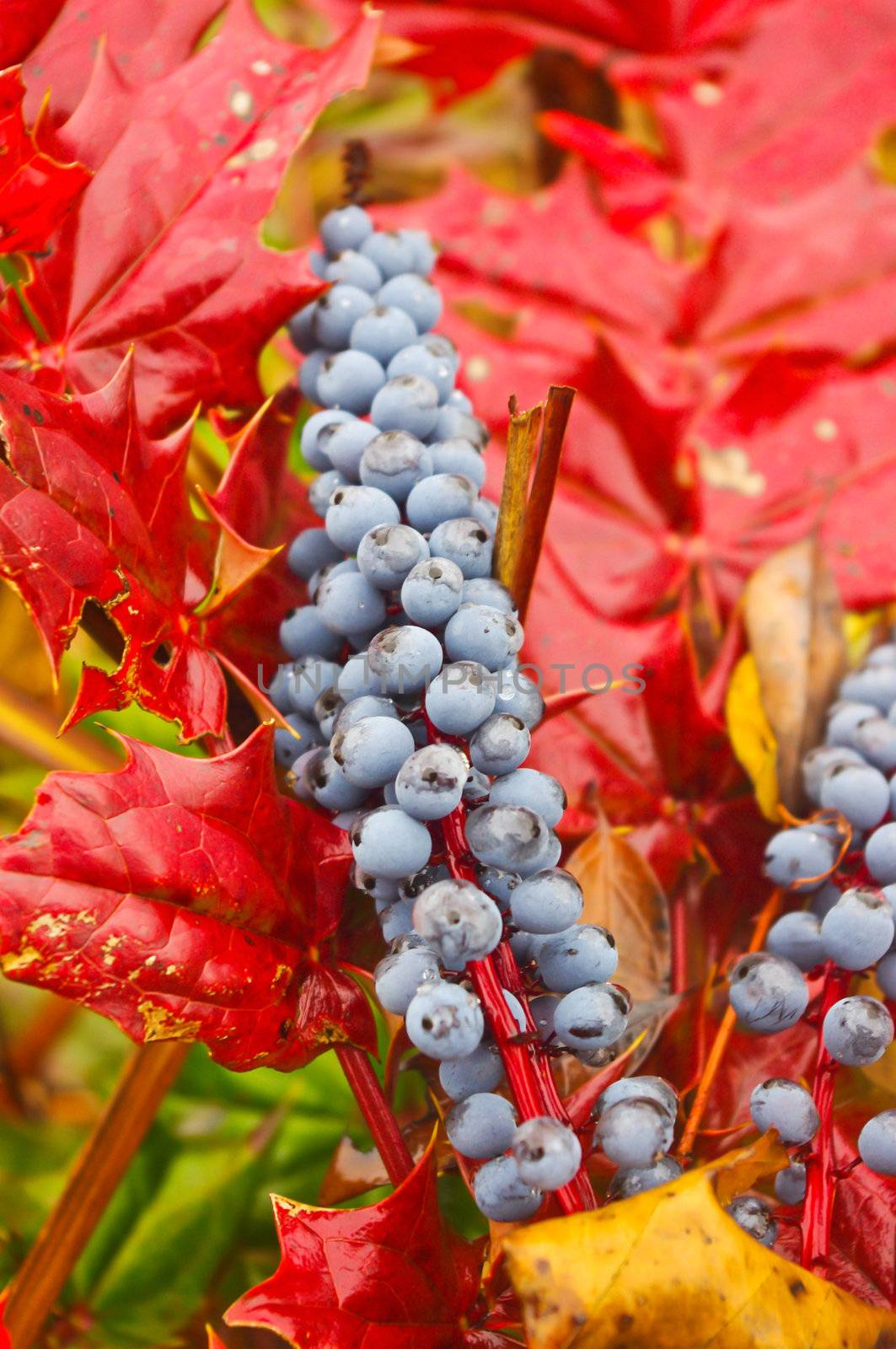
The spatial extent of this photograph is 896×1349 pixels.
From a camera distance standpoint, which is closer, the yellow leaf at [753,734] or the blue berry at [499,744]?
the blue berry at [499,744]

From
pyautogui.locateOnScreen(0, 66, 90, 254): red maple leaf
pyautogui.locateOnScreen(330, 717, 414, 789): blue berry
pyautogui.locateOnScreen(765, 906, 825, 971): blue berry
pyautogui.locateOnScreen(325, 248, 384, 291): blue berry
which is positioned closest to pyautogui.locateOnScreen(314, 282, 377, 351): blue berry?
pyautogui.locateOnScreen(325, 248, 384, 291): blue berry


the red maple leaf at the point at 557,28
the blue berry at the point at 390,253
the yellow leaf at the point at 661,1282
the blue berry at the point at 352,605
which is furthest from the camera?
the red maple leaf at the point at 557,28

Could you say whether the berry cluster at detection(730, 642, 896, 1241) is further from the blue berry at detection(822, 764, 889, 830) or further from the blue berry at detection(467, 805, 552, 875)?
the blue berry at detection(467, 805, 552, 875)

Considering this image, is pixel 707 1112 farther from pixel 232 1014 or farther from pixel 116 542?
pixel 116 542

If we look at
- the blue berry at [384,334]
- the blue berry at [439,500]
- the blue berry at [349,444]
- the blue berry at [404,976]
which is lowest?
the blue berry at [404,976]

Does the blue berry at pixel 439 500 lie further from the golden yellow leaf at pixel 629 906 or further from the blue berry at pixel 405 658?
the golden yellow leaf at pixel 629 906

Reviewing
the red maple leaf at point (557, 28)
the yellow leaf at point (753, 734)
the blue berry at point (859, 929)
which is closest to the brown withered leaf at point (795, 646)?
the yellow leaf at point (753, 734)

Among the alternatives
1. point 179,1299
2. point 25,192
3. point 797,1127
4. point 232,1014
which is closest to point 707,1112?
point 797,1127
